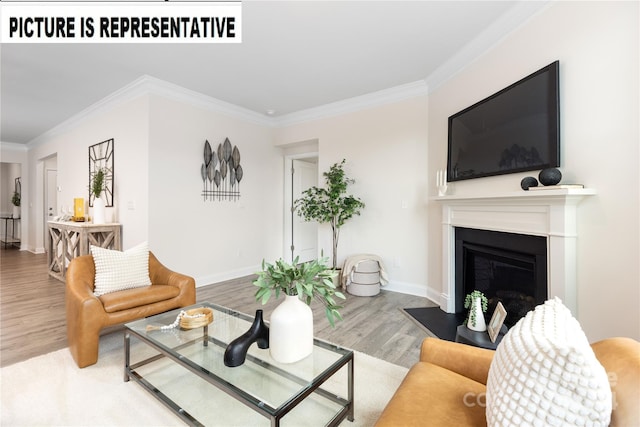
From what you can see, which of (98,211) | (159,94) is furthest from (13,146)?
(159,94)

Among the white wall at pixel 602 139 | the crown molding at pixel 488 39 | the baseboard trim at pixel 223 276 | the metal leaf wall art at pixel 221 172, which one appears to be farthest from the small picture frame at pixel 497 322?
the metal leaf wall art at pixel 221 172

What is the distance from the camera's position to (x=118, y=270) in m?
2.39

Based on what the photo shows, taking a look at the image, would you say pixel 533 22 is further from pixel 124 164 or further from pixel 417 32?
pixel 124 164

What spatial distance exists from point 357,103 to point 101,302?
11.7ft

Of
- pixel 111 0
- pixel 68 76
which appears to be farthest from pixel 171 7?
pixel 68 76

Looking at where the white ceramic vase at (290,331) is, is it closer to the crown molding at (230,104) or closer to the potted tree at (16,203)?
the crown molding at (230,104)

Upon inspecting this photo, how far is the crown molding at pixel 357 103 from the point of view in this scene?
3621 mm

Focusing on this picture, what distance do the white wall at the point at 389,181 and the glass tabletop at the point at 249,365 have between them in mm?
2397

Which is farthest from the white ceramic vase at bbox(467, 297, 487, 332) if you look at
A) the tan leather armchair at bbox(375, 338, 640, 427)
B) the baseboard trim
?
the baseboard trim

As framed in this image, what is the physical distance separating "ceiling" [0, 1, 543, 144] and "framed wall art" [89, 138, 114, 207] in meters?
0.64

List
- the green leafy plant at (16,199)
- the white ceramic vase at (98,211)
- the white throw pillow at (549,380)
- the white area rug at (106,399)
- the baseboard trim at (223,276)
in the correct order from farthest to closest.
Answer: the green leafy plant at (16,199), the baseboard trim at (223,276), the white ceramic vase at (98,211), the white area rug at (106,399), the white throw pillow at (549,380)

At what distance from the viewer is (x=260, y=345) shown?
1.52m

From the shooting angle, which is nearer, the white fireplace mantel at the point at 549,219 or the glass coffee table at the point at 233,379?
the glass coffee table at the point at 233,379

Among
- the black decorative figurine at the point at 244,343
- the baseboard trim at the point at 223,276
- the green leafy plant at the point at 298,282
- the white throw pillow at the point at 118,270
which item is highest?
the green leafy plant at the point at 298,282
